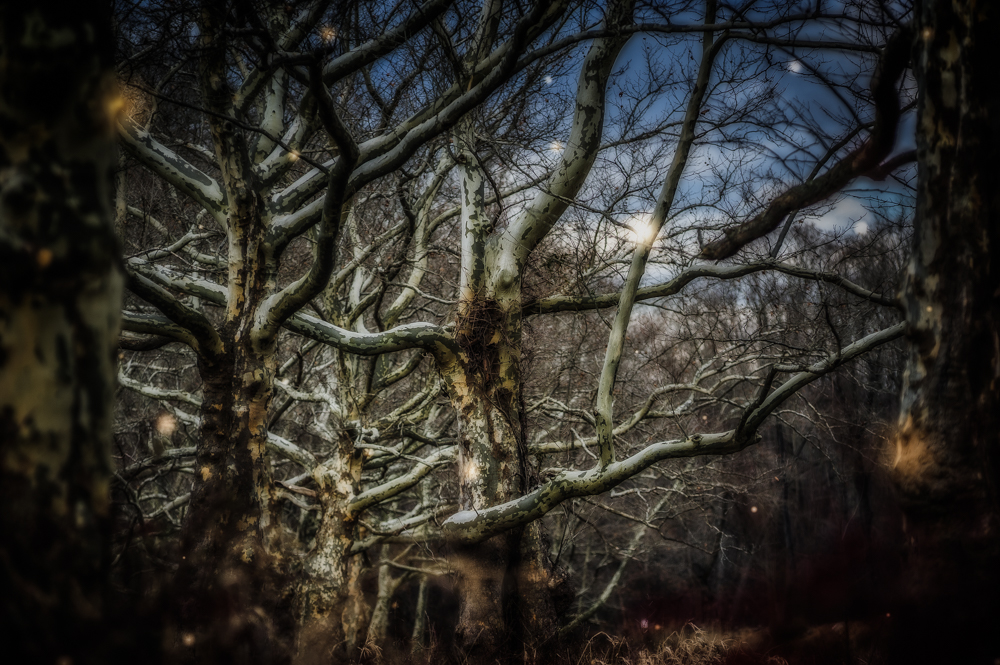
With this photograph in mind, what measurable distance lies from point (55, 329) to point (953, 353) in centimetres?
341

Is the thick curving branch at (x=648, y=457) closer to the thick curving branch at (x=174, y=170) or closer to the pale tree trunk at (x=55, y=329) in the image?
the pale tree trunk at (x=55, y=329)

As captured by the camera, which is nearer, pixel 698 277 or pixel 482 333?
pixel 698 277

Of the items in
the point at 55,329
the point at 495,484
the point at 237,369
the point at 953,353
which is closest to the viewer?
the point at 55,329

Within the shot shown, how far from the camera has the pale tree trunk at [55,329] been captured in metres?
1.21

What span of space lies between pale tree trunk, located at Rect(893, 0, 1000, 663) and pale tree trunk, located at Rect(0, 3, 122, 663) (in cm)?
315

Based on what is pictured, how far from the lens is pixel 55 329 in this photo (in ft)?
4.26

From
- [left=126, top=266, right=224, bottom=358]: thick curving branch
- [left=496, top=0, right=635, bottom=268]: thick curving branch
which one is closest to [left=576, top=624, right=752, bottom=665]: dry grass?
[left=496, top=0, right=635, bottom=268]: thick curving branch

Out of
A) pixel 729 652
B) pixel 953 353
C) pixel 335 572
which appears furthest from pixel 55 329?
pixel 335 572

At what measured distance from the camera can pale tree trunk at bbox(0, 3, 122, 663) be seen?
1.21 m

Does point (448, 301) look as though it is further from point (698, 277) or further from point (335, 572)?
point (335, 572)

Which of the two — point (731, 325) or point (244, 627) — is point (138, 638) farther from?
point (731, 325)


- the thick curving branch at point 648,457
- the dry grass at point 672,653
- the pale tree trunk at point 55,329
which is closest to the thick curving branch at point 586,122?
the thick curving branch at point 648,457

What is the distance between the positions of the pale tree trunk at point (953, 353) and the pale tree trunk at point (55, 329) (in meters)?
3.15

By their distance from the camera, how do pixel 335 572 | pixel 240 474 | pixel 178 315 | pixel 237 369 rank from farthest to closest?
pixel 335 572 < pixel 237 369 < pixel 240 474 < pixel 178 315
